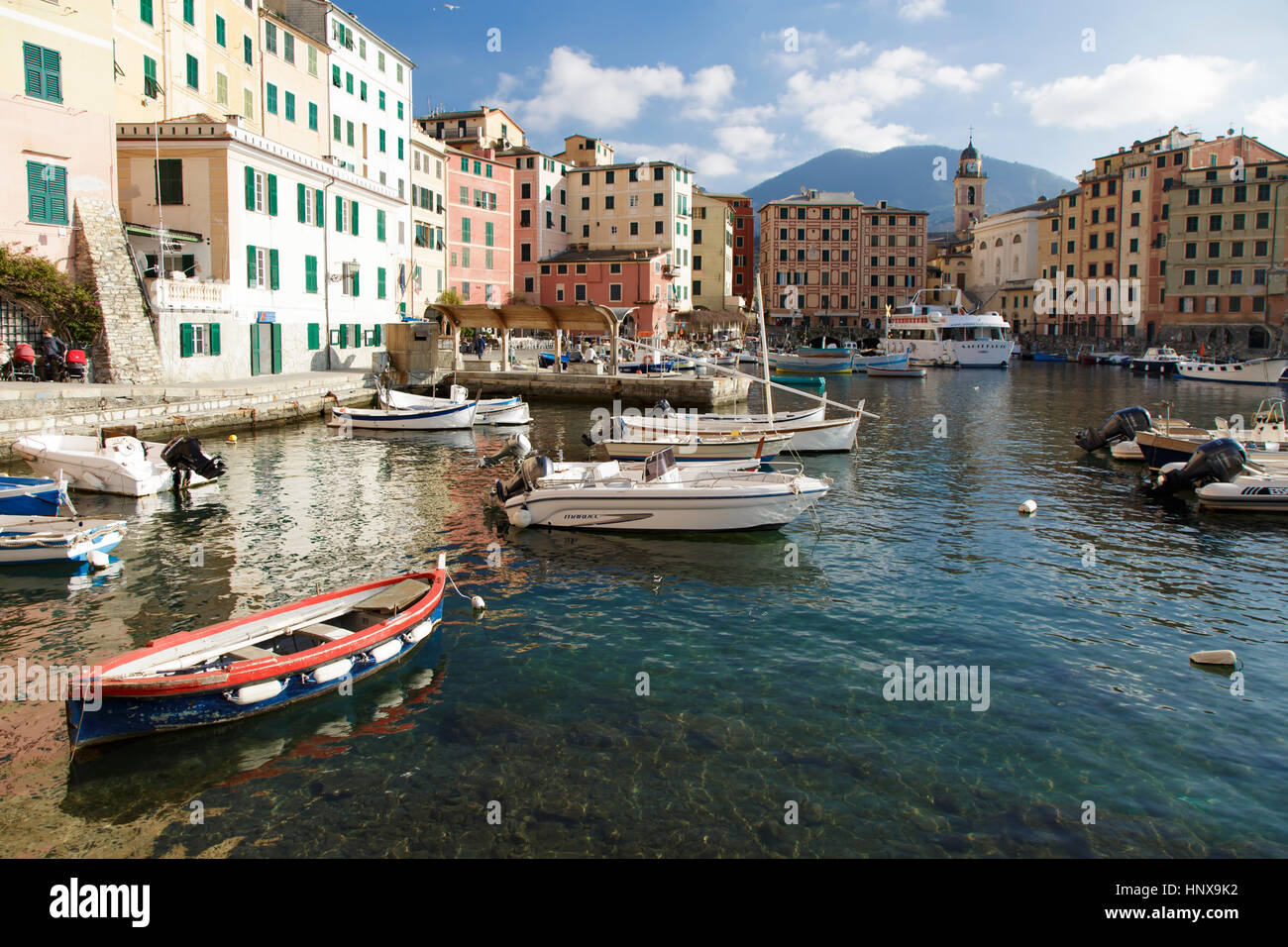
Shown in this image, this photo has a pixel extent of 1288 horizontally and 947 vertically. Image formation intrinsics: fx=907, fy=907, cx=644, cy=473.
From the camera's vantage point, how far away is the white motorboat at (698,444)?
2709 cm

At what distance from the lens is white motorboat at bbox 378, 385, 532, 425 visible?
3712cm

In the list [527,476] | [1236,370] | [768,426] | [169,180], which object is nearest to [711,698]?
[527,476]

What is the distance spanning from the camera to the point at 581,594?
15.0 m

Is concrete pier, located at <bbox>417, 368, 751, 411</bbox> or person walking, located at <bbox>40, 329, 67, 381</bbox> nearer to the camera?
person walking, located at <bbox>40, 329, 67, 381</bbox>

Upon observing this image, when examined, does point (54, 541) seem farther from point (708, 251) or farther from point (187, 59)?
point (708, 251)

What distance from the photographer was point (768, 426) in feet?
93.6

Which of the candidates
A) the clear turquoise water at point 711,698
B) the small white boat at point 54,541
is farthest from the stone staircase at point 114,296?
the small white boat at point 54,541

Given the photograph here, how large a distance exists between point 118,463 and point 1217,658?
73.8 ft

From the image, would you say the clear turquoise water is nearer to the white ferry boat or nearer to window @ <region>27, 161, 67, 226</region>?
window @ <region>27, 161, 67, 226</region>

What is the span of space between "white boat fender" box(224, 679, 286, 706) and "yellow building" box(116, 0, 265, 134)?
3339 centimetres

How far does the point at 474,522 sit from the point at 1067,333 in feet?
322

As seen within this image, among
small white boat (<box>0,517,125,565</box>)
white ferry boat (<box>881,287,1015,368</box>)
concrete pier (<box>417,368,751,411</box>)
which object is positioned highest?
white ferry boat (<box>881,287,1015,368</box>)

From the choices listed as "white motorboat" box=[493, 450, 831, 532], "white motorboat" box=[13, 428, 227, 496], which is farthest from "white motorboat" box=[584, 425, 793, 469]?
"white motorboat" box=[13, 428, 227, 496]

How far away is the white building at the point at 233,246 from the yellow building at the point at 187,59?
201 cm
